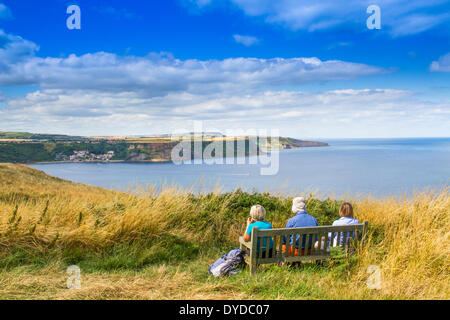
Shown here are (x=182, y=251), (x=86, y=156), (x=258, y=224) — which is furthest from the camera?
(x=86, y=156)

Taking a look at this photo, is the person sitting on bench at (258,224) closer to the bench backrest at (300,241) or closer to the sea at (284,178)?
the bench backrest at (300,241)

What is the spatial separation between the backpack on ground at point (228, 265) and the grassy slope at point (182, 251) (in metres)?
0.18

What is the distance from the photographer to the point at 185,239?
5855mm

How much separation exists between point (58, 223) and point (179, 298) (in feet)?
10.4

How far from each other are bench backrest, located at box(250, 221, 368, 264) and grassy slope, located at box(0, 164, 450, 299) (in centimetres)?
17

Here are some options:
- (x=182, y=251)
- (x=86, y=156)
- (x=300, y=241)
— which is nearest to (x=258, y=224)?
(x=300, y=241)

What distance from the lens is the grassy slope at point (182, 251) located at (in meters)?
3.58

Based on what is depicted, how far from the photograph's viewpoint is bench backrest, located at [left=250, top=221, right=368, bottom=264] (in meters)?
4.13

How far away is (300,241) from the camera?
14.1 ft

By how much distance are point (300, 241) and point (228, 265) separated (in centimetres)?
101

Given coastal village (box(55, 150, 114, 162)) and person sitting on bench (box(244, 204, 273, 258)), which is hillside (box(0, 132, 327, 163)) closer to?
coastal village (box(55, 150, 114, 162))

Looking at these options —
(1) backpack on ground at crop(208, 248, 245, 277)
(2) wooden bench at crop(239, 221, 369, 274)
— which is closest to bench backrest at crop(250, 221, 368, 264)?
(2) wooden bench at crop(239, 221, 369, 274)

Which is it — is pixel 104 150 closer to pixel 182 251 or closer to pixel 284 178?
pixel 284 178
